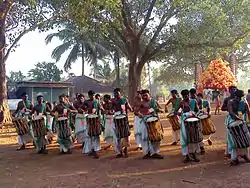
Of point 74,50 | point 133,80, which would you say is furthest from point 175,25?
point 74,50

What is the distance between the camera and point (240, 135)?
7453 millimetres

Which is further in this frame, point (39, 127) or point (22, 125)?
point (22, 125)

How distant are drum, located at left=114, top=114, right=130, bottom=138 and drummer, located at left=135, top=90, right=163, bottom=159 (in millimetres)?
359

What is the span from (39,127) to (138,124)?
9.49ft

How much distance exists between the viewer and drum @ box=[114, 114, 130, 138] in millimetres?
9102

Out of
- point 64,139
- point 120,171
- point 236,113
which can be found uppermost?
point 236,113

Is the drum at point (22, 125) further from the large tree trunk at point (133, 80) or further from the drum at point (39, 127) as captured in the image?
the large tree trunk at point (133, 80)

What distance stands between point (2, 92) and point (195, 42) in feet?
35.0

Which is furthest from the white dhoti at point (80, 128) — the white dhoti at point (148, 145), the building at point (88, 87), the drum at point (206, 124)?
the building at point (88, 87)

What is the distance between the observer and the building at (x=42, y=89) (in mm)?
25984

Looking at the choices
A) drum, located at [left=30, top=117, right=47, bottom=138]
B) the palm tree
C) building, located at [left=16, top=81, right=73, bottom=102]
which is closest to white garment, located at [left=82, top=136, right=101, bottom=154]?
drum, located at [left=30, top=117, right=47, bottom=138]

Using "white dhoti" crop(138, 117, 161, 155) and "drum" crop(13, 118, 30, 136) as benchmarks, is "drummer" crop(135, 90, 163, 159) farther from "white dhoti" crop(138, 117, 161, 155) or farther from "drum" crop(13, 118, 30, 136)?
"drum" crop(13, 118, 30, 136)

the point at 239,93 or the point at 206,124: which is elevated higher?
the point at 239,93

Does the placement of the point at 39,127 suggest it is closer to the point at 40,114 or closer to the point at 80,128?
the point at 40,114
